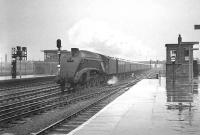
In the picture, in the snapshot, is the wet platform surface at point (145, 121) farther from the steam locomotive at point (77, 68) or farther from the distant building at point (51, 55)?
the distant building at point (51, 55)

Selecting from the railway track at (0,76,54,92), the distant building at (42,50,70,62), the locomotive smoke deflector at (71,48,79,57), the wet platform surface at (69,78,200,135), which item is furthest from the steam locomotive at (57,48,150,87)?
the distant building at (42,50,70,62)

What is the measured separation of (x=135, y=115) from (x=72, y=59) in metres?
14.1

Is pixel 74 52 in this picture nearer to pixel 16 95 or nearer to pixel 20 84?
pixel 16 95

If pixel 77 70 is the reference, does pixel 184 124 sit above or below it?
below

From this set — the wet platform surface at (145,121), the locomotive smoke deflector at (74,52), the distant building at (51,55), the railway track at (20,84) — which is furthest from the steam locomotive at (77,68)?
the distant building at (51,55)

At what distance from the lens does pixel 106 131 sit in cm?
1030

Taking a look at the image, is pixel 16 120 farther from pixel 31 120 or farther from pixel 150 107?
pixel 150 107

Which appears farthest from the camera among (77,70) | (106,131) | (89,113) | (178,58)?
(178,58)

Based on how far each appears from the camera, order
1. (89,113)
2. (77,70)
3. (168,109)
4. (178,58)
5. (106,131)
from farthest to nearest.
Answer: (178,58)
(77,70)
(89,113)
(168,109)
(106,131)

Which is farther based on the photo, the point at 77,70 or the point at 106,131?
the point at 77,70

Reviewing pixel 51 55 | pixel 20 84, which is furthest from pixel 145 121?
pixel 51 55

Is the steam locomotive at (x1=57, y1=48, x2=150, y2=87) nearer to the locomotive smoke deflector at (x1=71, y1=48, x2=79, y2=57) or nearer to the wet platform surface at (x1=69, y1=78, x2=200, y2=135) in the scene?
the locomotive smoke deflector at (x1=71, y1=48, x2=79, y2=57)

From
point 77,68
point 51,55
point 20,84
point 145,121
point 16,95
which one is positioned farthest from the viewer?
point 51,55

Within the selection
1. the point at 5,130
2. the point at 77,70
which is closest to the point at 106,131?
the point at 5,130
